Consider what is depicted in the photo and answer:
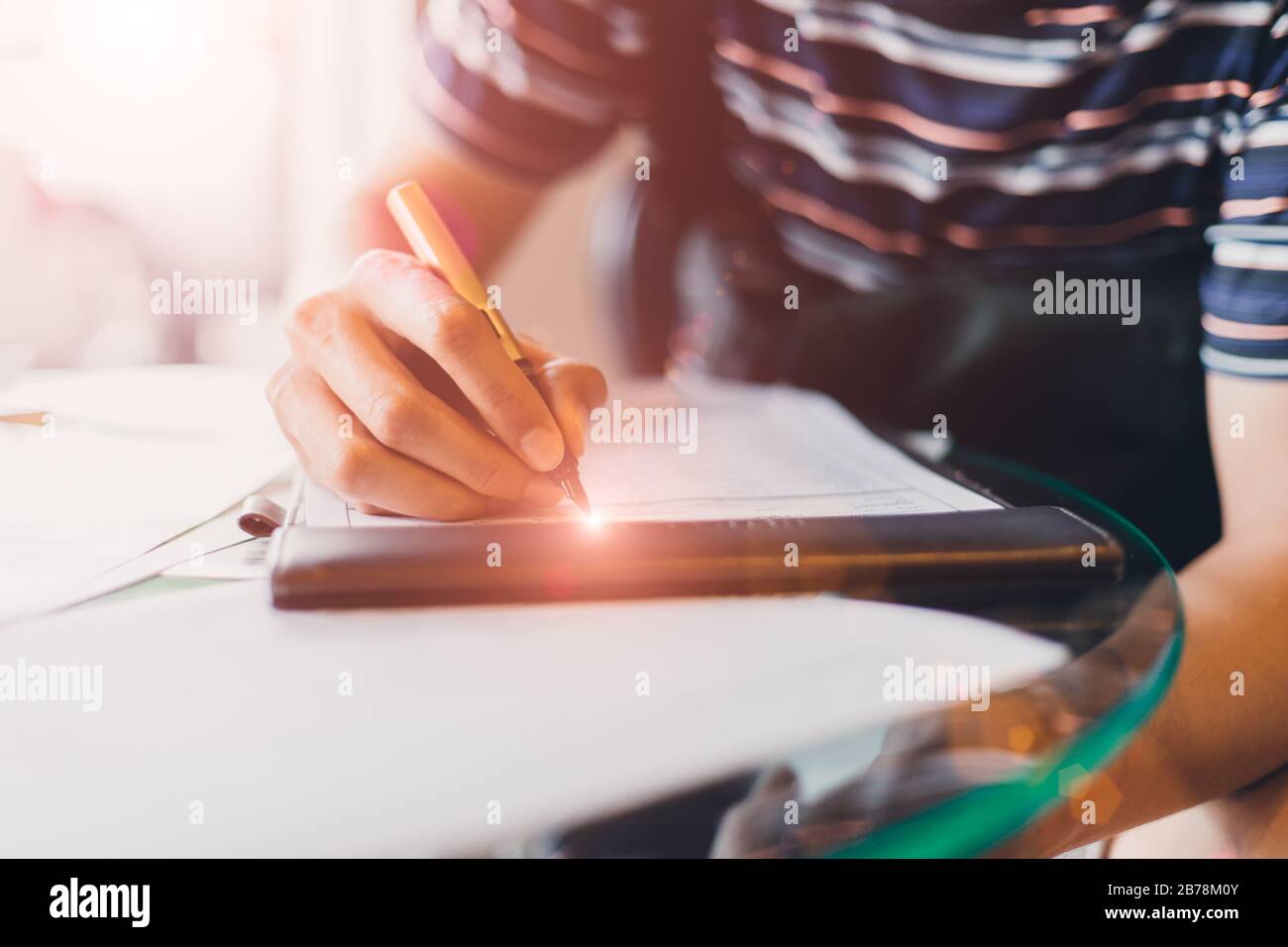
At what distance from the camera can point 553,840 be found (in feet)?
0.74

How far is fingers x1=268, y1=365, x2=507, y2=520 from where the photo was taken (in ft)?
1.12

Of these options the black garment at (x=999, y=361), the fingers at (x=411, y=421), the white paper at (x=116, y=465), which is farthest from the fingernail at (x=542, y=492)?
the black garment at (x=999, y=361)

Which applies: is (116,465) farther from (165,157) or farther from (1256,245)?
(1256,245)

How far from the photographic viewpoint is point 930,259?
56 cm

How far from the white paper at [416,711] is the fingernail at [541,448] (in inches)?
2.8

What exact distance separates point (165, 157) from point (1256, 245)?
56 cm

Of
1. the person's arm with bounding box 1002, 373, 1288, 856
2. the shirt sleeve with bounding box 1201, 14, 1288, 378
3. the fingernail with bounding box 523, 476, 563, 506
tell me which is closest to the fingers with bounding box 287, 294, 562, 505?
the fingernail with bounding box 523, 476, 563, 506

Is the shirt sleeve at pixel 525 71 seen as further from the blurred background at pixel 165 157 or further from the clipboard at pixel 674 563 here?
the clipboard at pixel 674 563

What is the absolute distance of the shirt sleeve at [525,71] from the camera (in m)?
0.55

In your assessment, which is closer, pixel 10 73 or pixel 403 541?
pixel 403 541
